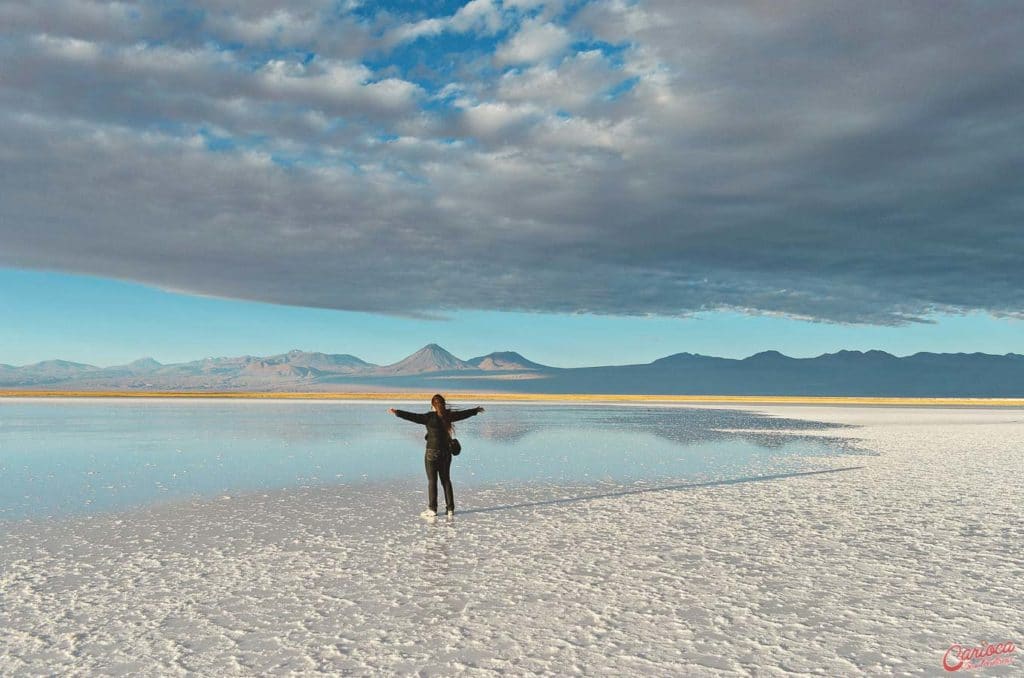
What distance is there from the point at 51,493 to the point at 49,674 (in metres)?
10.0

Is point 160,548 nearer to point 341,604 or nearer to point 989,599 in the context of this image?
point 341,604

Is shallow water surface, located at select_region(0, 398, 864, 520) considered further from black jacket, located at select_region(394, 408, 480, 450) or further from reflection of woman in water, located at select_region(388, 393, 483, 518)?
black jacket, located at select_region(394, 408, 480, 450)

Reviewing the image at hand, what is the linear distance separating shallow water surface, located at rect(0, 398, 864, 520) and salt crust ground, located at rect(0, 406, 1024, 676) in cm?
260

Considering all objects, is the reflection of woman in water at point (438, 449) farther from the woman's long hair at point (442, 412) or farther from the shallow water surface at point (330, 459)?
the shallow water surface at point (330, 459)

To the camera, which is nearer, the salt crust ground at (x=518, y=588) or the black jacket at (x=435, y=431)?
the salt crust ground at (x=518, y=588)

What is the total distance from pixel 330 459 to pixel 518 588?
13331 millimetres

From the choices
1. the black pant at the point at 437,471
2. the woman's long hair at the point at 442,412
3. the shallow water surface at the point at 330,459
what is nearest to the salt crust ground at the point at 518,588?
the black pant at the point at 437,471

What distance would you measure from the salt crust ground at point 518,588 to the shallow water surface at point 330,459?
2.60 metres

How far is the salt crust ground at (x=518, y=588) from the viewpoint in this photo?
5773mm

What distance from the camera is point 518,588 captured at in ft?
25.1

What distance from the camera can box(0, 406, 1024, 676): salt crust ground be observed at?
5773mm

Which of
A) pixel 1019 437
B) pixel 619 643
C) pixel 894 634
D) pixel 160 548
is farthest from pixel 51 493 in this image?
pixel 1019 437

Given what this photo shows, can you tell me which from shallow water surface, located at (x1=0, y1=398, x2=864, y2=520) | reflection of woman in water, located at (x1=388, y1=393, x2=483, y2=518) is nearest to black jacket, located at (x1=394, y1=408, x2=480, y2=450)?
reflection of woman in water, located at (x1=388, y1=393, x2=483, y2=518)

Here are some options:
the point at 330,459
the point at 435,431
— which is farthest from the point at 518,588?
the point at 330,459
